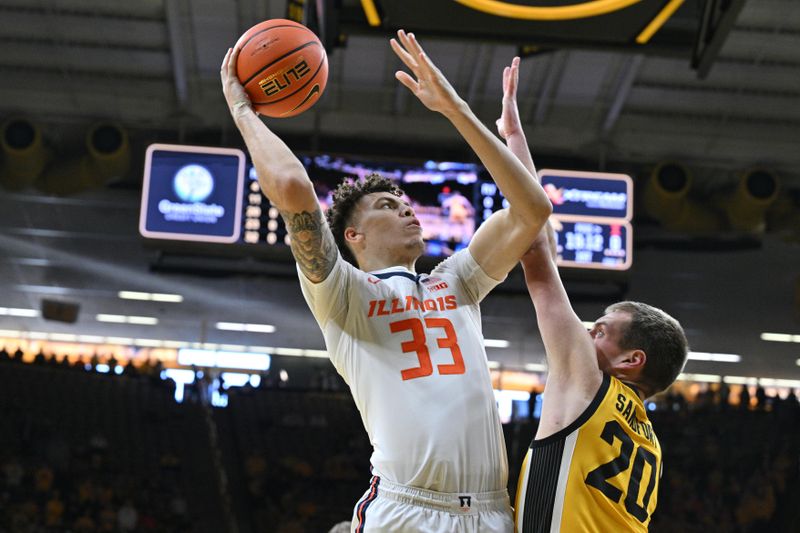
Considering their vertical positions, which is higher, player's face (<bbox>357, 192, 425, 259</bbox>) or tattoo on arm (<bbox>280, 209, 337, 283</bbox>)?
player's face (<bbox>357, 192, 425, 259</bbox>)

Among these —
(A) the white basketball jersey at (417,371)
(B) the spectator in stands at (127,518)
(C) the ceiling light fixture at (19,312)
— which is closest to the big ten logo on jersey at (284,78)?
→ (A) the white basketball jersey at (417,371)

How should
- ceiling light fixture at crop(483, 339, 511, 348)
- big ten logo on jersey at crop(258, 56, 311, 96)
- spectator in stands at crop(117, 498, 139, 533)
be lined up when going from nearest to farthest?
1. big ten logo on jersey at crop(258, 56, 311, 96)
2. spectator in stands at crop(117, 498, 139, 533)
3. ceiling light fixture at crop(483, 339, 511, 348)

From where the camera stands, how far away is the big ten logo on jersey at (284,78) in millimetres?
3242

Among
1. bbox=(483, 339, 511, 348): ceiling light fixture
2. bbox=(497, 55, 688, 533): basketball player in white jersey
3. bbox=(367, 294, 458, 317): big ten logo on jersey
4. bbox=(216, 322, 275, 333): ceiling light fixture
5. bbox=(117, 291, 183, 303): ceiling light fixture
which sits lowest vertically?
bbox=(497, 55, 688, 533): basketball player in white jersey

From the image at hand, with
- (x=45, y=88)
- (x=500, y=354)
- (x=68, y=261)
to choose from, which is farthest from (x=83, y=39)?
(x=500, y=354)

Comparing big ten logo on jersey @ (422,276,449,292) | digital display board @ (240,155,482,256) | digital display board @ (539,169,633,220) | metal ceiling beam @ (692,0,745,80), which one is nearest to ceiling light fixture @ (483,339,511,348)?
digital display board @ (539,169,633,220)

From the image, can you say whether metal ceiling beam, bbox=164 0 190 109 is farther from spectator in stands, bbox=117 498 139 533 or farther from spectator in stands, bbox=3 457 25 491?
spectator in stands, bbox=3 457 25 491

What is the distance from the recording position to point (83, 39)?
1159cm

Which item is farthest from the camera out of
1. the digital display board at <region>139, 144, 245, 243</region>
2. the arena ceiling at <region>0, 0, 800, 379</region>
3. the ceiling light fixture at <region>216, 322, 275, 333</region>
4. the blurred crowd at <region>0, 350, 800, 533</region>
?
the ceiling light fixture at <region>216, 322, 275, 333</region>

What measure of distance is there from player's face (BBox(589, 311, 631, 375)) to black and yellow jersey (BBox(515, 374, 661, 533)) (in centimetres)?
18

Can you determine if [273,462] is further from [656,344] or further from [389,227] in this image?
[656,344]

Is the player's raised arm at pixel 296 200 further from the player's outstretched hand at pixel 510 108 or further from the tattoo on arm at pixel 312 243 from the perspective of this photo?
the player's outstretched hand at pixel 510 108

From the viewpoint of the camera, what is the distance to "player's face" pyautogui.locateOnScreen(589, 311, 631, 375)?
10.8 ft

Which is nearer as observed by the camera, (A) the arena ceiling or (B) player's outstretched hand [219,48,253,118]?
(B) player's outstretched hand [219,48,253,118]
